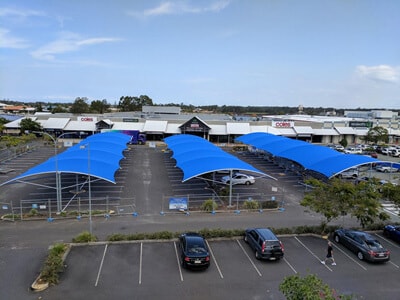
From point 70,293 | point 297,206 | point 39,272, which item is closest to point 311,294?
point 70,293

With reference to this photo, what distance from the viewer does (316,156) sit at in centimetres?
3441

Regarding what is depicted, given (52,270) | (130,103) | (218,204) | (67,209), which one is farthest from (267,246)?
(130,103)

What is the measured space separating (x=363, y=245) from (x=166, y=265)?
402 inches

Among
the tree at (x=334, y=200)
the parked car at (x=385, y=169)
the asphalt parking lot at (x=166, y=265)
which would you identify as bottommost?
A: the asphalt parking lot at (x=166, y=265)

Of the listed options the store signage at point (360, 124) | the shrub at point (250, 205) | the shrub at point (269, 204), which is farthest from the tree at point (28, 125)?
the store signage at point (360, 124)

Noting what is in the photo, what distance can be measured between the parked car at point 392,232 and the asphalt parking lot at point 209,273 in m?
1.15

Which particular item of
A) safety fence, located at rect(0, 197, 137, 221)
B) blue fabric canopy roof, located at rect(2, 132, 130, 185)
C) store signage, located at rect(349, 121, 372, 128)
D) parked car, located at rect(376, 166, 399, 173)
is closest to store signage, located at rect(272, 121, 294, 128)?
store signage, located at rect(349, 121, 372, 128)

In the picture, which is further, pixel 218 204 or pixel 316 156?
pixel 316 156

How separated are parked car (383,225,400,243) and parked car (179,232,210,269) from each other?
39.9 ft

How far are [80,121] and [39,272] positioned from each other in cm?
5359

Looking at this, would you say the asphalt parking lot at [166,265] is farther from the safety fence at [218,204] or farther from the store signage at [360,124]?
the store signage at [360,124]

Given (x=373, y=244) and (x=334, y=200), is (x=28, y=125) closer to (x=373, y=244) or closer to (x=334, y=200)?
(x=334, y=200)

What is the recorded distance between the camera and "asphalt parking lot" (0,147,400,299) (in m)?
13.7

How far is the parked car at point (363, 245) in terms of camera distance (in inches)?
648
